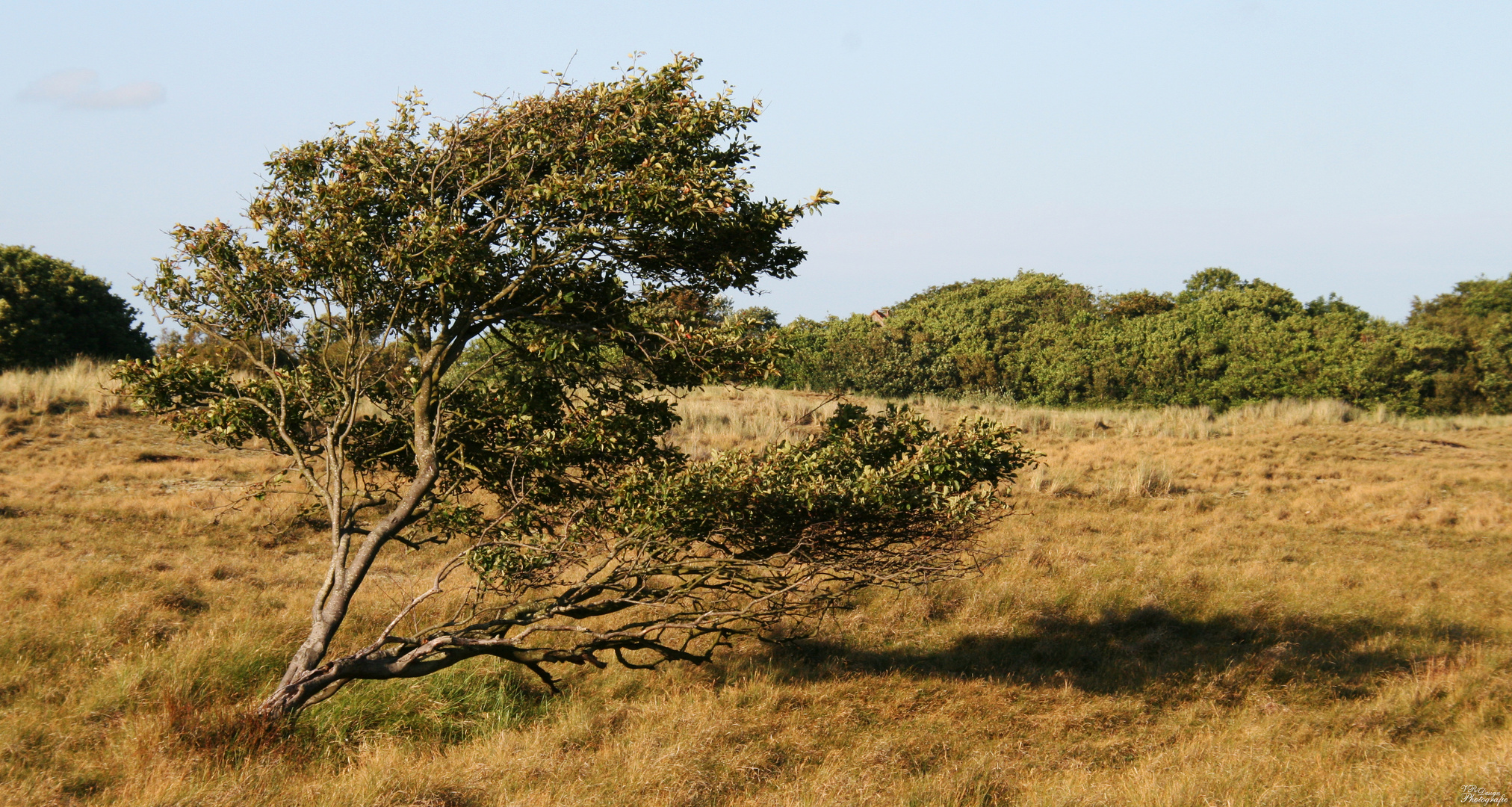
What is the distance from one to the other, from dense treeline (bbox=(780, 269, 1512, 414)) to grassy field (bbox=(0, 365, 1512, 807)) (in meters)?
22.0

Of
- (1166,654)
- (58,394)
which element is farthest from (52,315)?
(1166,654)

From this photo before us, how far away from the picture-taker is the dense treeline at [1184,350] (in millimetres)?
37656

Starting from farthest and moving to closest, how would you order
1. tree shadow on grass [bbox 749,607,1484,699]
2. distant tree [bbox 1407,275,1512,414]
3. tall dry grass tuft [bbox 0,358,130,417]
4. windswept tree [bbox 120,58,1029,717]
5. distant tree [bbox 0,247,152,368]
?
distant tree [bbox 1407,275,1512,414] → distant tree [bbox 0,247,152,368] → tall dry grass tuft [bbox 0,358,130,417] → tree shadow on grass [bbox 749,607,1484,699] → windswept tree [bbox 120,58,1029,717]

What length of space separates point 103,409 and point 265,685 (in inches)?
610

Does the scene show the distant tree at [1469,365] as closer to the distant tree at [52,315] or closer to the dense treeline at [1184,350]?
the dense treeline at [1184,350]

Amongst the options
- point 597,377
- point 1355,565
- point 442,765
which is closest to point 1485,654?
point 1355,565

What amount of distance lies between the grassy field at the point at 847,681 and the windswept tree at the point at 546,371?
1024 mm

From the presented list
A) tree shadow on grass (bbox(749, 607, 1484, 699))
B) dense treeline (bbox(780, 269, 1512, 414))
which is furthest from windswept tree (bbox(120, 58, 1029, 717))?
dense treeline (bbox(780, 269, 1512, 414))

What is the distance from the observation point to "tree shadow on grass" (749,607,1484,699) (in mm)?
10406

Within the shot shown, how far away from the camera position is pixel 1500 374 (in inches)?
1464

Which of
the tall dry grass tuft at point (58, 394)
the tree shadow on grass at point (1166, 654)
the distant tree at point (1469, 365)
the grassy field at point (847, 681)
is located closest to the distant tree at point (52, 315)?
the tall dry grass tuft at point (58, 394)

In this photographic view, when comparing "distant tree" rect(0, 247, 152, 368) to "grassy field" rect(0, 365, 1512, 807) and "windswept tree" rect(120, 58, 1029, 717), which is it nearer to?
"grassy field" rect(0, 365, 1512, 807)

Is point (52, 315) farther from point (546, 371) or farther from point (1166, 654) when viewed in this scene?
point (1166, 654)

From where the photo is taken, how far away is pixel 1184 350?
4153cm
